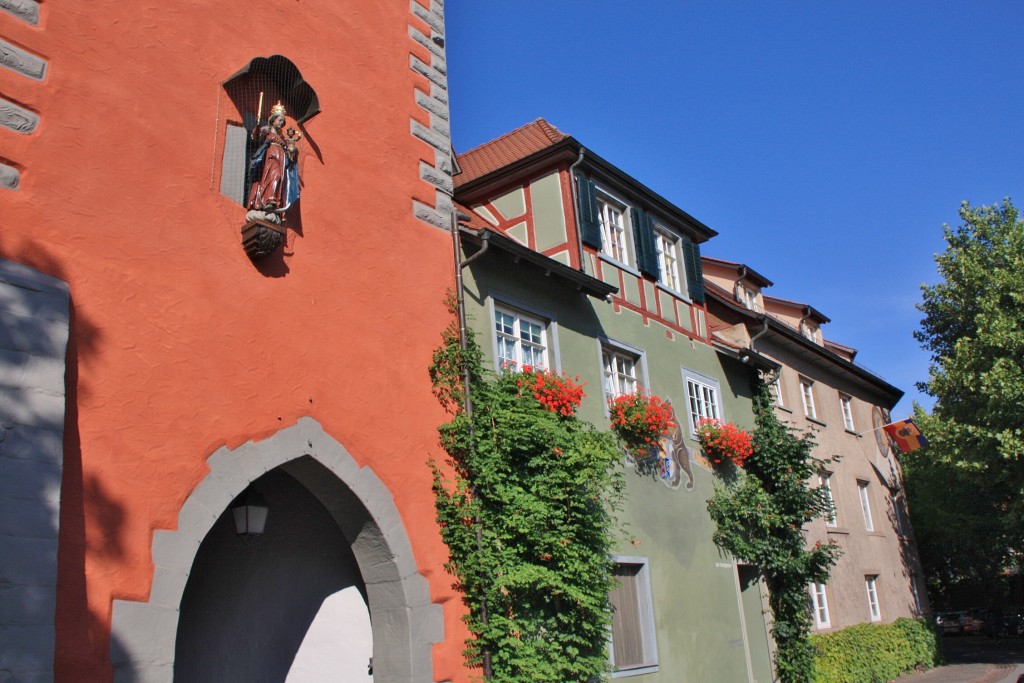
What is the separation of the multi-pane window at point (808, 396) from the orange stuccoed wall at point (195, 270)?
1308 centimetres

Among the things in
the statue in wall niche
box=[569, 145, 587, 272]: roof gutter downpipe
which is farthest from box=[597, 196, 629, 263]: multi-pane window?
the statue in wall niche

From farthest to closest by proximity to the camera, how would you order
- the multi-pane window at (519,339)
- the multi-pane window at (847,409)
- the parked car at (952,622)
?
the parked car at (952,622) → the multi-pane window at (847,409) → the multi-pane window at (519,339)

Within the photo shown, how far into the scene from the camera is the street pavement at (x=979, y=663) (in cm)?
1862

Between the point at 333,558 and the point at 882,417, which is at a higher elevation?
the point at 882,417

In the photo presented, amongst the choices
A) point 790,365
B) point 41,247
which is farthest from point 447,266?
point 790,365

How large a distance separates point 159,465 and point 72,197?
182cm

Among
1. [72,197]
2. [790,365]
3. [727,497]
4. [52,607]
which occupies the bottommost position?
[52,607]

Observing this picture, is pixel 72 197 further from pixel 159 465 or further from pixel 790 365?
pixel 790 365

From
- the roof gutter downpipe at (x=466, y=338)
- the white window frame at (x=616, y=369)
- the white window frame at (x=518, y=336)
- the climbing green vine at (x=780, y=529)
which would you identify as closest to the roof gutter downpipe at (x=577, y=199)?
the white window frame at (x=616, y=369)

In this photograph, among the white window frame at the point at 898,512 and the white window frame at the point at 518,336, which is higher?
the white window frame at the point at 518,336

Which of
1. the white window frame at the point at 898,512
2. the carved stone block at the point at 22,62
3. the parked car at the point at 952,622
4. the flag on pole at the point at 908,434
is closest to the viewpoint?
the carved stone block at the point at 22,62

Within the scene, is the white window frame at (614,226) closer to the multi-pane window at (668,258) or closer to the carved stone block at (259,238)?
the multi-pane window at (668,258)

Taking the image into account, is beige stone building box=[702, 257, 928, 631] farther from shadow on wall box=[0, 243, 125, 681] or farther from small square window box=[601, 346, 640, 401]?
shadow on wall box=[0, 243, 125, 681]

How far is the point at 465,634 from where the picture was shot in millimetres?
7777
